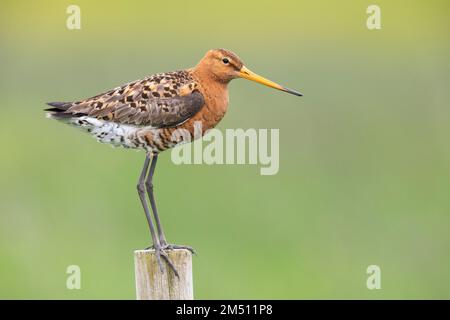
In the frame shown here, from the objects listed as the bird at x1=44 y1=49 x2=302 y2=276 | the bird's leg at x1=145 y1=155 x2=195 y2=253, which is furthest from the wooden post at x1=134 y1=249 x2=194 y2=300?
the bird at x1=44 y1=49 x2=302 y2=276

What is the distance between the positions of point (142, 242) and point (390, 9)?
12599mm

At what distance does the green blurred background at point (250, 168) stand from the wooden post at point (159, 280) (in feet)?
20.1

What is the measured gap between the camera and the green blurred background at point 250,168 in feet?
54.7

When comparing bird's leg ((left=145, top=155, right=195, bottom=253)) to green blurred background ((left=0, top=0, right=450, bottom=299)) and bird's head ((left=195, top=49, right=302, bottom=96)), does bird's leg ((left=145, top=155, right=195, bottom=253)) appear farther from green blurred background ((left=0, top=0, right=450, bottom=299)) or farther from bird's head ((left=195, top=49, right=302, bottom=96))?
green blurred background ((left=0, top=0, right=450, bottom=299))

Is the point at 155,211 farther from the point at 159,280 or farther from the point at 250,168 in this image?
the point at 250,168

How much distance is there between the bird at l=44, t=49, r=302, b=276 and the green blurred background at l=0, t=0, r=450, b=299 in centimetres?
489

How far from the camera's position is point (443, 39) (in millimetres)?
26438

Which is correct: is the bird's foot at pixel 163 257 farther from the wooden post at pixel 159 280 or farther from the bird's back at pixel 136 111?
the bird's back at pixel 136 111

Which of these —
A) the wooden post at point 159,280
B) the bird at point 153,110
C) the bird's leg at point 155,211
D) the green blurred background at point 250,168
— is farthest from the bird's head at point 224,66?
the green blurred background at point 250,168

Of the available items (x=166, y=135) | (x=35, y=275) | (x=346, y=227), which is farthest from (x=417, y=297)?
(x=166, y=135)

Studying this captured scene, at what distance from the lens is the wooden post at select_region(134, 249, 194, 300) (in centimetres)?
912

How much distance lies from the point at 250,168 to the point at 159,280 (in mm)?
10313

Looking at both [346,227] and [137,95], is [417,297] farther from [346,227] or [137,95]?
[137,95]

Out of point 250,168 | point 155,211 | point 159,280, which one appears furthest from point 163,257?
point 250,168
